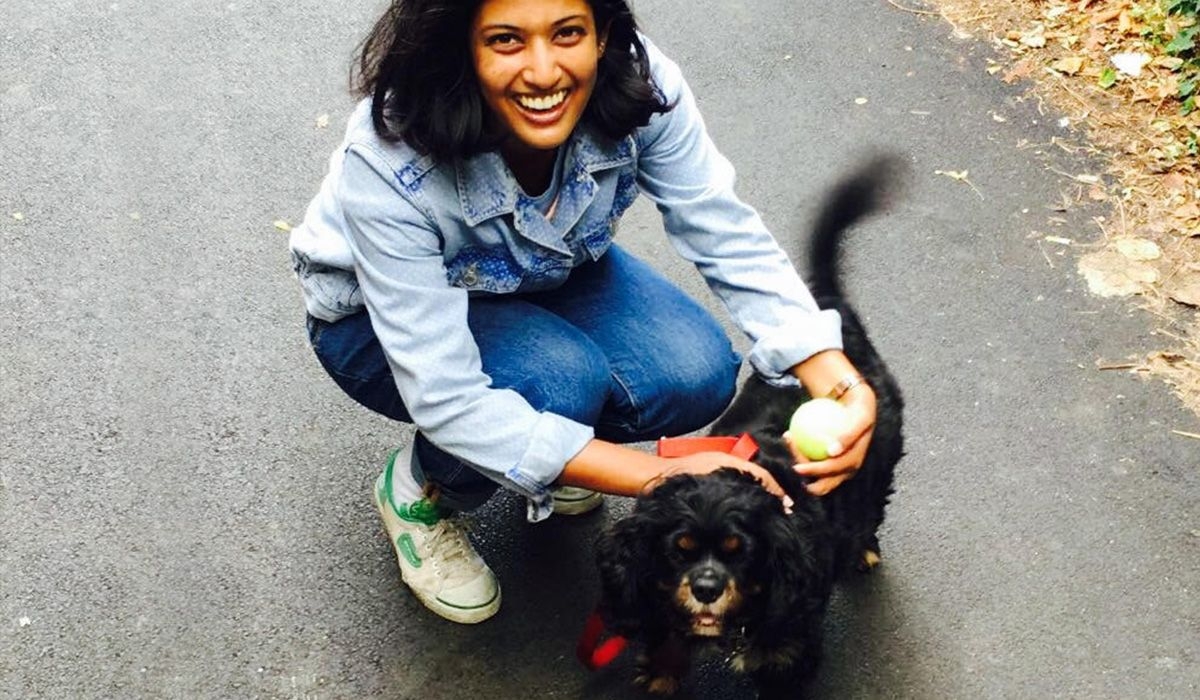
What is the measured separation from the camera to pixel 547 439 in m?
2.08

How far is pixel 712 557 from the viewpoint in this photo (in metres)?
1.95

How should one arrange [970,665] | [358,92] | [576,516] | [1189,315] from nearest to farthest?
[358,92], [970,665], [576,516], [1189,315]

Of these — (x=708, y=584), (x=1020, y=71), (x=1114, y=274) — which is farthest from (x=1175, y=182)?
(x=708, y=584)

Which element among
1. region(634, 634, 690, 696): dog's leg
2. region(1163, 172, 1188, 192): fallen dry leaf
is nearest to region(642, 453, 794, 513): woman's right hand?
region(634, 634, 690, 696): dog's leg

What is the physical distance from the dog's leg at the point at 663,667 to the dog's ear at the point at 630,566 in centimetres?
17

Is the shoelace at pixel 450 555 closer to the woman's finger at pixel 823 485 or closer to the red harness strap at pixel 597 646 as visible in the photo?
the red harness strap at pixel 597 646

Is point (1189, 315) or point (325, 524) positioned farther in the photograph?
point (1189, 315)

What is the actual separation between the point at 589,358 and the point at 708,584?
535 millimetres

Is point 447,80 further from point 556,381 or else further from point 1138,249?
point 1138,249

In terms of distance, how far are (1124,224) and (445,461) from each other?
2170 mm

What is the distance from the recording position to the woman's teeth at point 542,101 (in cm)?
193

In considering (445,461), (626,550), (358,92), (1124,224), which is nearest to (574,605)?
(445,461)

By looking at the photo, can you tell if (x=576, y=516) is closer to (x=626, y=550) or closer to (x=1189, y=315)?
(x=626, y=550)

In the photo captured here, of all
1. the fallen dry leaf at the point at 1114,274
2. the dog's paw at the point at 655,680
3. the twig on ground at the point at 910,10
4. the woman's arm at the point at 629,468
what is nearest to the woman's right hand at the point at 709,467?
the woman's arm at the point at 629,468
